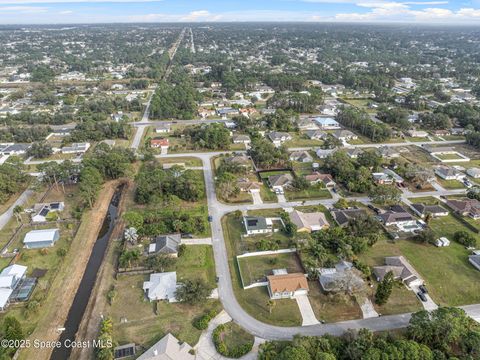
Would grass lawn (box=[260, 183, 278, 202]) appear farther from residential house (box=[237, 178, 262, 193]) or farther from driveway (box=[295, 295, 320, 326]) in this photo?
driveway (box=[295, 295, 320, 326])

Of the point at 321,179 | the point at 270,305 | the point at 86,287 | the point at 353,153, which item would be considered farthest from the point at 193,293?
the point at 353,153

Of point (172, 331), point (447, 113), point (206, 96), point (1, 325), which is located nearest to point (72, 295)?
point (1, 325)

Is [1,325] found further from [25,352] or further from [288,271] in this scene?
[288,271]

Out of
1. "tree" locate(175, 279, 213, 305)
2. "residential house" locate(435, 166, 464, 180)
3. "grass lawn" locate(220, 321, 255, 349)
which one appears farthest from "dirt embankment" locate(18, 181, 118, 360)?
"residential house" locate(435, 166, 464, 180)

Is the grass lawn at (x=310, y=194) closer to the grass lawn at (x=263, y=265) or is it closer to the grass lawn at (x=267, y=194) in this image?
the grass lawn at (x=267, y=194)

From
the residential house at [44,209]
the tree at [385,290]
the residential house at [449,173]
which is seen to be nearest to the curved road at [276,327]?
the tree at [385,290]
